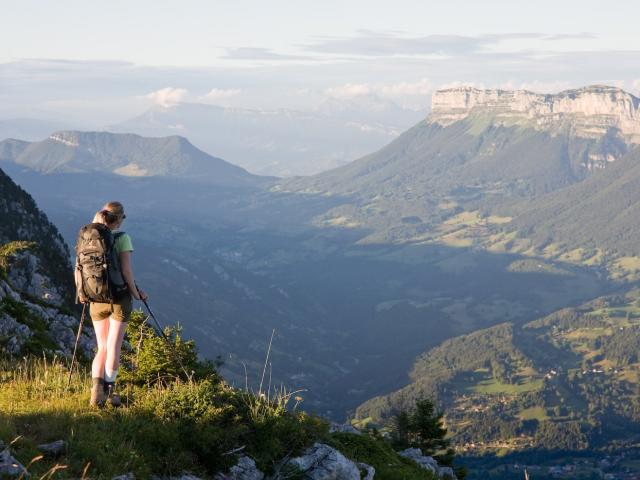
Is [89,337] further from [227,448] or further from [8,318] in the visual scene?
[227,448]

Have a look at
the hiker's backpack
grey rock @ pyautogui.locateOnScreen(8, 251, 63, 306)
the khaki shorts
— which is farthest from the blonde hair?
grey rock @ pyautogui.locateOnScreen(8, 251, 63, 306)

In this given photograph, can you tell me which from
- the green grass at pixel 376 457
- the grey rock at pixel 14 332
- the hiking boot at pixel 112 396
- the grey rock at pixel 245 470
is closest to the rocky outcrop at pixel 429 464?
the green grass at pixel 376 457

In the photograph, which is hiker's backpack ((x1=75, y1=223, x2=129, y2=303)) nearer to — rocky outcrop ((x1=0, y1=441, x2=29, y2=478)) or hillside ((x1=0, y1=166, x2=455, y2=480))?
hillside ((x1=0, y1=166, x2=455, y2=480))

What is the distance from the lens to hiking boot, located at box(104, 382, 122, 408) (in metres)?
13.5

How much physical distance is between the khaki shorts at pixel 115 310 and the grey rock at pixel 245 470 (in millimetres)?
3811

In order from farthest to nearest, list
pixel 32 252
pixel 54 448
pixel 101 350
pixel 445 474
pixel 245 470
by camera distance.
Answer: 1. pixel 32 252
2. pixel 445 474
3. pixel 101 350
4. pixel 245 470
5. pixel 54 448

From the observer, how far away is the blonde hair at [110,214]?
46.1 ft

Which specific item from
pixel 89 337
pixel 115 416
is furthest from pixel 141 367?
pixel 89 337

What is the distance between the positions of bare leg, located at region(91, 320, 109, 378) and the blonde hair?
206cm

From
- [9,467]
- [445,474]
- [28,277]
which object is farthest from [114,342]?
[28,277]

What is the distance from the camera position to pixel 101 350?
1414 cm

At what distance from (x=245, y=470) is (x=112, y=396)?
3.20 meters

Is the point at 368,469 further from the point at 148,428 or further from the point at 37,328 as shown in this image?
the point at 37,328

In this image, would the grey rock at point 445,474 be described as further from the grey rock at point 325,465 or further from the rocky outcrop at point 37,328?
the rocky outcrop at point 37,328
